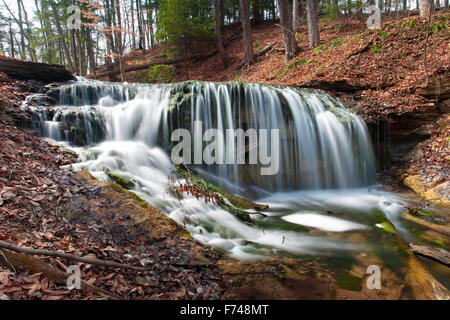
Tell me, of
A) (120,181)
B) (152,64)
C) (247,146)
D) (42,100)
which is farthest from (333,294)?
(152,64)

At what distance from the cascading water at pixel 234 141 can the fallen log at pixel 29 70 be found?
4.48 ft

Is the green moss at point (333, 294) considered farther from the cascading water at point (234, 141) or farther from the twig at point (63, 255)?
the cascading water at point (234, 141)

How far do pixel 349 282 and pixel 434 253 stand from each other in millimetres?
1707

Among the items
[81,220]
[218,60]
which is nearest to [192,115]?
[81,220]

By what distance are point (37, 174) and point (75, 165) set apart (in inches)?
38.2

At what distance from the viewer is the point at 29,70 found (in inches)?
344

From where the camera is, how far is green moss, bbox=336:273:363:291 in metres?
2.84

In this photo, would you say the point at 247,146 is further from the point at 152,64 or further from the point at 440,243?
the point at 152,64

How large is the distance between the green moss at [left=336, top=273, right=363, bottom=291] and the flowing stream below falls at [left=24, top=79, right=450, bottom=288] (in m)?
1.47

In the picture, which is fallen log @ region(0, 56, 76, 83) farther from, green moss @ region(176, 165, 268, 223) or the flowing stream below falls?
green moss @ region(176, 165, 268, 223)

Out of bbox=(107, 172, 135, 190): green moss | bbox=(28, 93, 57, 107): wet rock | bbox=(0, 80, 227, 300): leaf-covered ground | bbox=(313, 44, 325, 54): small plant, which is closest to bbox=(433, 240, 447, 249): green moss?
bbox=(0, 80, 227, 300): leaf-covered ground

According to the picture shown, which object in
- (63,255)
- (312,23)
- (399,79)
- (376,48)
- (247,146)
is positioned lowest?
(63,255)

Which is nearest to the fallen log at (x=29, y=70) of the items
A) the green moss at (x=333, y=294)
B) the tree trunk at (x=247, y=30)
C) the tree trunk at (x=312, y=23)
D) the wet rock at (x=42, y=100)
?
the wet rock at (x=42, y=100)

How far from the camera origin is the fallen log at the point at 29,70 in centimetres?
851
